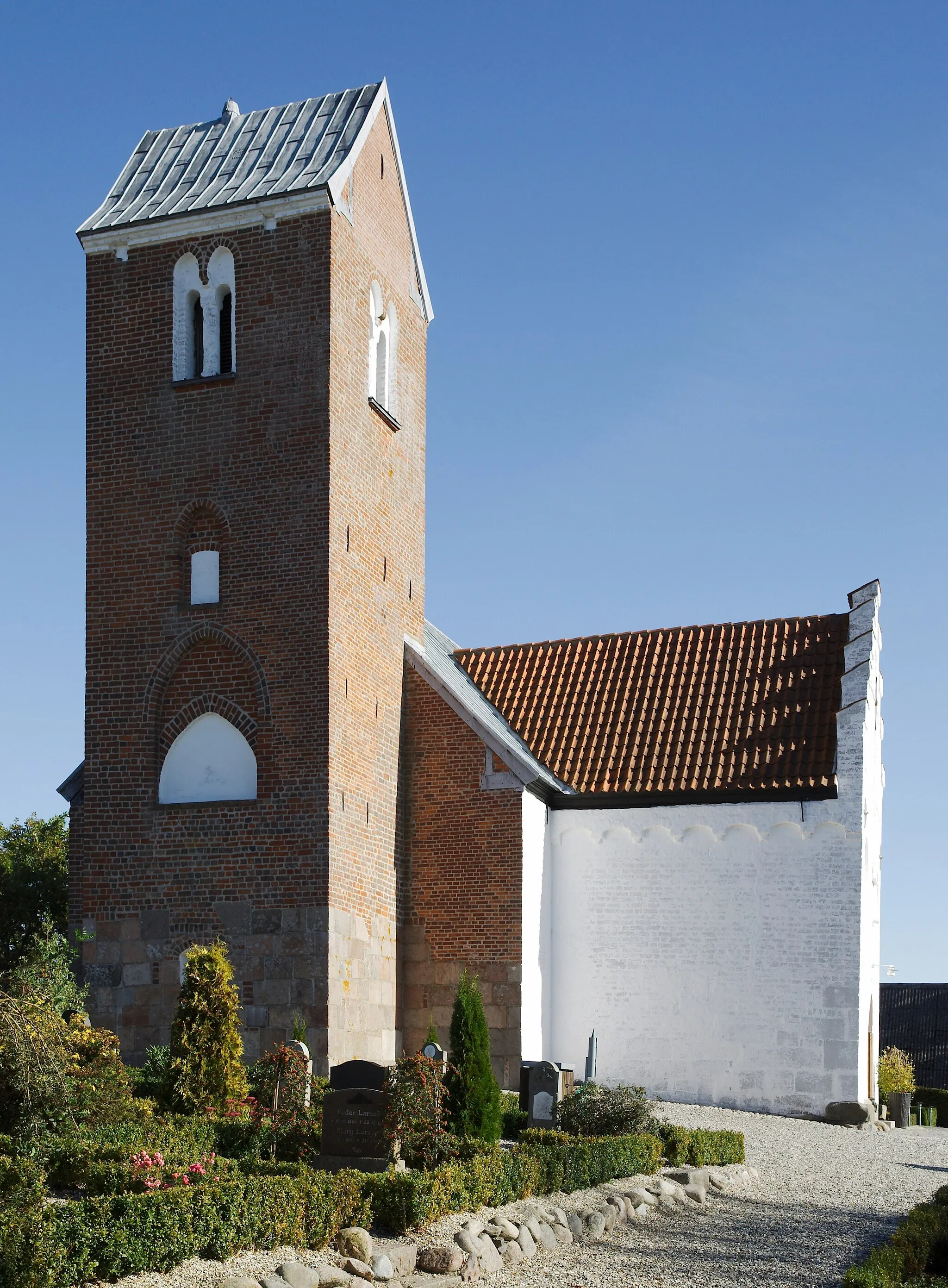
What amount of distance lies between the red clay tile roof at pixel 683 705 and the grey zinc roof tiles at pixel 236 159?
27.2 ft

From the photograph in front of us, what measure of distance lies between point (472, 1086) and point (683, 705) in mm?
8792

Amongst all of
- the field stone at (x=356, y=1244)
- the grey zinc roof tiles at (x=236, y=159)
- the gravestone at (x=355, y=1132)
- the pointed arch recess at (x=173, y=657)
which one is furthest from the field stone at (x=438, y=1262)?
the grey zinc roof tiles at (x=236, y=159)

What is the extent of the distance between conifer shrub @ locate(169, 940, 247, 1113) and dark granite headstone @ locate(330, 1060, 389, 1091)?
1727mm

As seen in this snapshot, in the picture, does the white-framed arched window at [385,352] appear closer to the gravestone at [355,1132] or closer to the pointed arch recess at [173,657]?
the pointed arch recess at [173,657]

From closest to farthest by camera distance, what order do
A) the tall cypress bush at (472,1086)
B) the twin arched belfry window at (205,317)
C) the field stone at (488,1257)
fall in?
the field stone at (488,1257) < the tall cypress bush at (472,1086) < the twin arched belfry window at (205,317)

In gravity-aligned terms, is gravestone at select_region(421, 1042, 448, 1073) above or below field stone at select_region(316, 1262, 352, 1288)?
above

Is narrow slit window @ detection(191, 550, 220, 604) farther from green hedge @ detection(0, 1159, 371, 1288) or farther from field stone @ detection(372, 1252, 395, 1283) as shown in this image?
field stone @ detection(372, 1252, 395, 1283)

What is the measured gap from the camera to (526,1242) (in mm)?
11219

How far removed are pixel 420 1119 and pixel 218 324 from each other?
37.6ft

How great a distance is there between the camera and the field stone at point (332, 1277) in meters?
9.34

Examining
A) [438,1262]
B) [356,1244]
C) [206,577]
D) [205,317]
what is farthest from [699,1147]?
[205,317]

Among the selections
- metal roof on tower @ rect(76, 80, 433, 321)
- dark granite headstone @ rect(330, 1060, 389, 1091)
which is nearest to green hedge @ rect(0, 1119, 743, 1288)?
dark granite headstone @ rect(330, 1060, 389, 1091)

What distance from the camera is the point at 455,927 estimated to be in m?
19.9

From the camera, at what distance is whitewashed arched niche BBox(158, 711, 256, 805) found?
734 inches
